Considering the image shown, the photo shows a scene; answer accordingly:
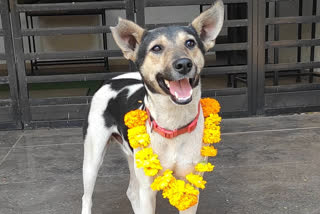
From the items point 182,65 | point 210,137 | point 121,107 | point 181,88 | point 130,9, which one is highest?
point 130,9

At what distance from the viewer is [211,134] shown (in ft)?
9.52

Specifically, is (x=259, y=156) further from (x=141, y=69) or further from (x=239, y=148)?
(x=141, y=69)

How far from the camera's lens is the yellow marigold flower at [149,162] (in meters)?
2.73

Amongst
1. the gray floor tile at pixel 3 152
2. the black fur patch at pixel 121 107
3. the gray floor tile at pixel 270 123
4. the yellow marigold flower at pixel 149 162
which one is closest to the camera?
the yellow marigold flower at pixel 149 162

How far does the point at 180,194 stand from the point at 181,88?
0.74 meters

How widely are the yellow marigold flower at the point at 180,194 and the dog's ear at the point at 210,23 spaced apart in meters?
1.05

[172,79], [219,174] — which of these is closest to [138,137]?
[172,79]

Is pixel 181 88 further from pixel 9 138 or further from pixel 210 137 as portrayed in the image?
pixel 9 138

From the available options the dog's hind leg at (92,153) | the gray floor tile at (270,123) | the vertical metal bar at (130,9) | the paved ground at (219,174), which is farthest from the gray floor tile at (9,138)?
the gray floor tile at (270,123)

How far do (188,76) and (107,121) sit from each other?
1.08 meters

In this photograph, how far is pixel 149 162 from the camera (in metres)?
2.74

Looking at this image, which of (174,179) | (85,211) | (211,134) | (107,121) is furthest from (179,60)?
(85,211)

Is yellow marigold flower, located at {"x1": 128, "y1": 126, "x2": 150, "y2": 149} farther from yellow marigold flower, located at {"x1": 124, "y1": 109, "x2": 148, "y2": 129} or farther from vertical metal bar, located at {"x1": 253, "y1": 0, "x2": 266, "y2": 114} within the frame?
vertical metal bar, located at {"x1": 253, "y1": 0, "x2": 266, "y2": 114}

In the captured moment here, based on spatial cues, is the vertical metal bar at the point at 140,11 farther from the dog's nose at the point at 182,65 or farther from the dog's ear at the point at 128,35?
the dog's nose at the point at 182,65
